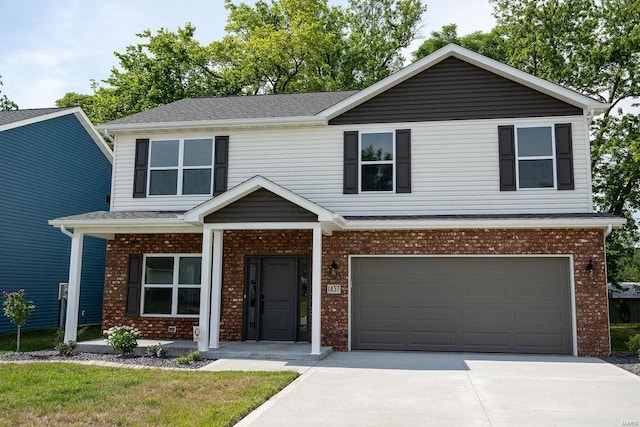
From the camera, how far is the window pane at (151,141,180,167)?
559 inches

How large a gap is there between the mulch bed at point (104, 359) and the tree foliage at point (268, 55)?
15615 millimetres

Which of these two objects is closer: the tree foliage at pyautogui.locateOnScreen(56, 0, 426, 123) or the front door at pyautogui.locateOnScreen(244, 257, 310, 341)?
the front door at pyautogui.locateOnScreen(244, 257, 310, 341)

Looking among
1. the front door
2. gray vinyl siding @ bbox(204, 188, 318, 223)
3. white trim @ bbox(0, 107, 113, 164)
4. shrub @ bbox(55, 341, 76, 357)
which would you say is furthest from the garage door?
white trim @ bbox(0, 107, 113, 164)

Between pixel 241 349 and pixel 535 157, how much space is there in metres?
7.82

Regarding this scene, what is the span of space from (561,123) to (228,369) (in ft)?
29.7

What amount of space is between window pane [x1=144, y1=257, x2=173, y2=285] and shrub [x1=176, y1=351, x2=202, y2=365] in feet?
11.1

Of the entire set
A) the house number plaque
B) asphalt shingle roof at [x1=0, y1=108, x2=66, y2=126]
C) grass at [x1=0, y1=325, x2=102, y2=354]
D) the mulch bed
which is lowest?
grass at [x1=0, y1=325, x2=102, y2=354]

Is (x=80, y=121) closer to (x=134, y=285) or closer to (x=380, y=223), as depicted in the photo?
(x=134, y=285)

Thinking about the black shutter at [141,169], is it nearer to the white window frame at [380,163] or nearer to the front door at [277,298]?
the front door at [277,298]

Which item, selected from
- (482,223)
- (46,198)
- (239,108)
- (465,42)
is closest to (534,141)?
(482,223)

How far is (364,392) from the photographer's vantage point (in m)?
8.03

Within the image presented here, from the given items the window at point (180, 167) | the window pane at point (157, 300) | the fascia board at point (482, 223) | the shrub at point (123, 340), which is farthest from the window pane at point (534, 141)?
the shrub at point (123, 340)

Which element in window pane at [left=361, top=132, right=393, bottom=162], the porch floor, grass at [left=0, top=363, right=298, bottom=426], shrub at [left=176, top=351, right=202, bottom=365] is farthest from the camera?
window pane at [left=361, top=132, right=393, bottom=162]

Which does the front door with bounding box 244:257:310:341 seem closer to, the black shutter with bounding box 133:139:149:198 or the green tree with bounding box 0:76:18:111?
the black shutter with bounding box 133:139:149:198
